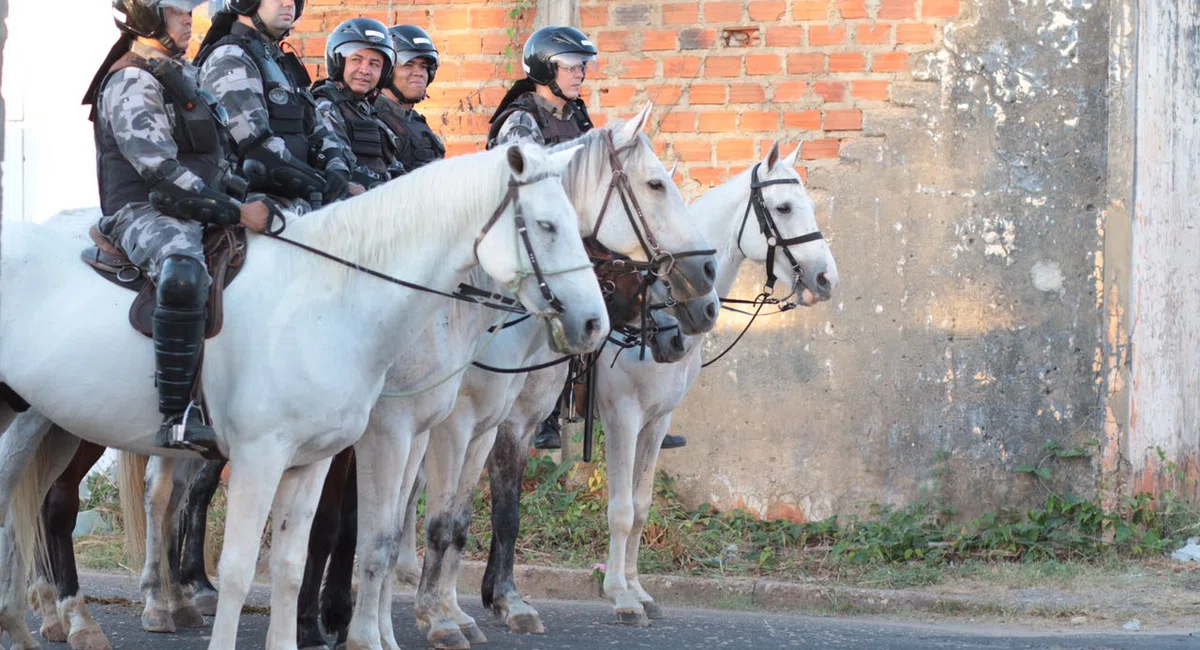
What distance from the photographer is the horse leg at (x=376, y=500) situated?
6.08m

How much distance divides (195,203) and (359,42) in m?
2.33

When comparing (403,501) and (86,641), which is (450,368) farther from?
(86,641)

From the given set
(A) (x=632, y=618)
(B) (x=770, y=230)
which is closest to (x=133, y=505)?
(A) (x=632, y=618)

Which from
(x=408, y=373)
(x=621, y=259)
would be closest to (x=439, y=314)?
(x=408, y=373)

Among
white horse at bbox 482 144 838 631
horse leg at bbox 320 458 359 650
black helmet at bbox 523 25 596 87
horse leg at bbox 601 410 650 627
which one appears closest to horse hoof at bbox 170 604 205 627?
horse leg at bbox 320 458 359 650

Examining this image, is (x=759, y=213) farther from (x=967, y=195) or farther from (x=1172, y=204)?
(x=1172, y=204)

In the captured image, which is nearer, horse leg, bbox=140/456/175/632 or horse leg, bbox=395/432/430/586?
horse leg, bbox=140/456/175/632

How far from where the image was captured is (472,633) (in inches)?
281

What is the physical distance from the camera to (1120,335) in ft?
31.7

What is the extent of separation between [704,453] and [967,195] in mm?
2470

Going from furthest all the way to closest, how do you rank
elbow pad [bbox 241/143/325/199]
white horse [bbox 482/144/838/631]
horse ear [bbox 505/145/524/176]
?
white horse [bbox 482/144/838/631], elbow pad [bbox 241/143/325/199], horse ear [bbox 505/145/524/176]

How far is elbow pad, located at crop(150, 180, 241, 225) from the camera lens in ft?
17.8

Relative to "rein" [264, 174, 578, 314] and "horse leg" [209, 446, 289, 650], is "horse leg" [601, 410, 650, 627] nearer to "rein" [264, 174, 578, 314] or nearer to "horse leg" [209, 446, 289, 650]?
"rein" [264, 174, 578, 314]

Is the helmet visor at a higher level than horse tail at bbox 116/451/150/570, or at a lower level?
higher
